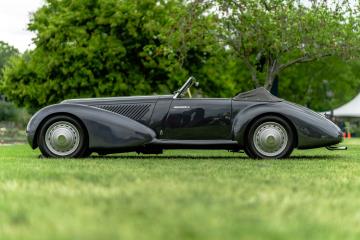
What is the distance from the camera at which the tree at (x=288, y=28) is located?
24125 mm

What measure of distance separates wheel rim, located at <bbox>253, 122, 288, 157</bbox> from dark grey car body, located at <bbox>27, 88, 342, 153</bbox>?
0.17 m

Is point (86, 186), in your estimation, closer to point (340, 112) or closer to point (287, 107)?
point (287, 107)

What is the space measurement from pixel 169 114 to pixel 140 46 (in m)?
22.3

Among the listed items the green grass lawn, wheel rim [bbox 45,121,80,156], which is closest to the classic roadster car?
wheel rim [bbox 45,121,80,156]

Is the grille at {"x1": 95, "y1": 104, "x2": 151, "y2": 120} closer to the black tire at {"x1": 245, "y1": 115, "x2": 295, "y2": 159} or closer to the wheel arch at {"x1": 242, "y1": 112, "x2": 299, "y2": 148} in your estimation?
the wheel arch at {"x1": 242, "y1": 112, "x2": 299, "y2": 148}

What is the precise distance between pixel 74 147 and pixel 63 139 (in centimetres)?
21

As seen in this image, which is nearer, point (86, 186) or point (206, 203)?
Answer: point (206, 203)

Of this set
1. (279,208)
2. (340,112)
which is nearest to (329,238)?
(279,208)

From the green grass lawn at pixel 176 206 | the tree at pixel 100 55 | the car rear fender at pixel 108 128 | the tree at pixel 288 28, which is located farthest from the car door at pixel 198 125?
the tree at pixel 100 55

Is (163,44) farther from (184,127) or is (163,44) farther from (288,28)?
(184,127)

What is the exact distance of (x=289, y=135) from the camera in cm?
993

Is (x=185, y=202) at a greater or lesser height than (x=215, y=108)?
lesser

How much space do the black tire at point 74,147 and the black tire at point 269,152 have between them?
8.19 feet

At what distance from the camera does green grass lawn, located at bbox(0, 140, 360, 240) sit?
321cm
